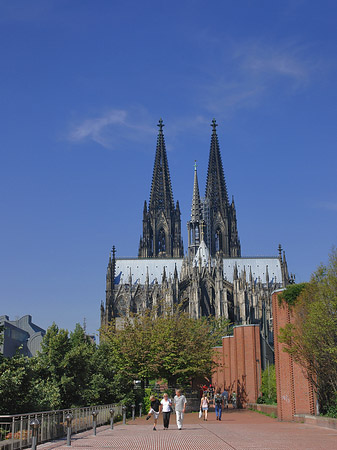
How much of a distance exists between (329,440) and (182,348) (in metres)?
23.7

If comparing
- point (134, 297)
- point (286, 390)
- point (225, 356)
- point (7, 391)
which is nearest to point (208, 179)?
point (134, 297)

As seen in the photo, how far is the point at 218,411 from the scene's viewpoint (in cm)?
2794

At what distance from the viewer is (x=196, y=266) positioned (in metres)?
91.4

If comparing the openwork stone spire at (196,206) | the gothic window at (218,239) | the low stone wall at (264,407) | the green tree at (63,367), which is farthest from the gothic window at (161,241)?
the green tree at (63,367)

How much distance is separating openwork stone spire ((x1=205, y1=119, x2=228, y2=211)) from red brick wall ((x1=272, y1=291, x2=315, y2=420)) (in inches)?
3664

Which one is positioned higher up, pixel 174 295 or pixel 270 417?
pixel 174 295

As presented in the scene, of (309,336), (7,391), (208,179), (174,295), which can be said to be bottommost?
(7,391)

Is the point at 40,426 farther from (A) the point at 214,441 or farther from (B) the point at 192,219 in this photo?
(B) the point at 192,219

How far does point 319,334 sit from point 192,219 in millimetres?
91713

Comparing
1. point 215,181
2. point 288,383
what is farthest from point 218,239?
point 288,383

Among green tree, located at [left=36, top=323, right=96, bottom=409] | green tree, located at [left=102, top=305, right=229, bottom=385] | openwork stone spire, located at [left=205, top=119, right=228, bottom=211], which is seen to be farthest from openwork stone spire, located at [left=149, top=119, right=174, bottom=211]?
green tree, located at [left=36, top=323, right=96, bottom=409]

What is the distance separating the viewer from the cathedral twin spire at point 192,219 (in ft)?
381

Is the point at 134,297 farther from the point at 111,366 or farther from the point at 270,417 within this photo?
the point at 270,417

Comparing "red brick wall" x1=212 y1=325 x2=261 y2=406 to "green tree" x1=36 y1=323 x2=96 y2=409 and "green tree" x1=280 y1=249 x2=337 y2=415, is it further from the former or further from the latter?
"green tree" x1=36 y1=323 x2=96 y2=409
